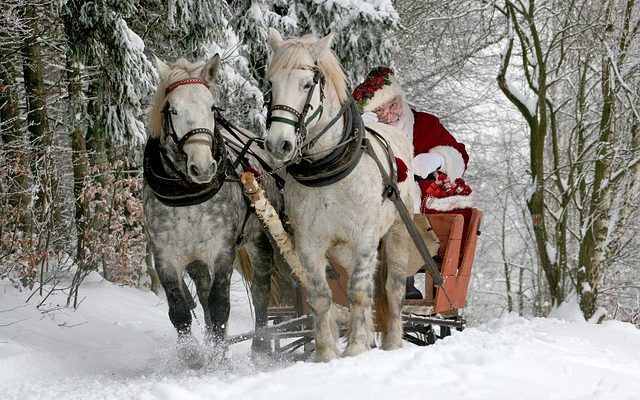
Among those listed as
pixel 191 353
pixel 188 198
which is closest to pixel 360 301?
pixel 191 353

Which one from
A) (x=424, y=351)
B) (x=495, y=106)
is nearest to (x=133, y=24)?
(x=424, y=351)

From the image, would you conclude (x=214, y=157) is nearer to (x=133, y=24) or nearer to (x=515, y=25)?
(x=133, y=24)

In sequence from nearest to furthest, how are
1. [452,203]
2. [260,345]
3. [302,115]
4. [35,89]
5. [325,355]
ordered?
[302,115]
[325,355]
[260,345]
[452,203]
[35,89]

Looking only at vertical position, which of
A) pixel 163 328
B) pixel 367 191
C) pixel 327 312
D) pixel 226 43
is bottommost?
pixel 163 328

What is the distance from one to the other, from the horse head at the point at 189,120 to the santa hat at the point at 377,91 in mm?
1785

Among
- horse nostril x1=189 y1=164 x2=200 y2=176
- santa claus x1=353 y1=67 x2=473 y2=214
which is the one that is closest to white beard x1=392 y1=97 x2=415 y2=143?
santa claus x1=353 y1=67 x2=473 y2=214

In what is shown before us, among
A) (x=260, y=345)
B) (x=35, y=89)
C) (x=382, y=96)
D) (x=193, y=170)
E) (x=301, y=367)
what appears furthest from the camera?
(x=35, y=89)

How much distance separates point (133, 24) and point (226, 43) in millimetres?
1153

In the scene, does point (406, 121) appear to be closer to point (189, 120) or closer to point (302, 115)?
point (302, 115)

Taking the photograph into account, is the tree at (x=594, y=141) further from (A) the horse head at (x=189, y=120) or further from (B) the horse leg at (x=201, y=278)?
(A) the horse head at (x=189, y=120)

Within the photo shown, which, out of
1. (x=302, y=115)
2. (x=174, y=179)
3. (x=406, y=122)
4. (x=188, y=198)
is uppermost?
(x=406, y=122)

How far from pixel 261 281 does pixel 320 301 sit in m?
1.22

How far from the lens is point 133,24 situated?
9.32 m

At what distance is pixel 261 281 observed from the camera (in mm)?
6012
